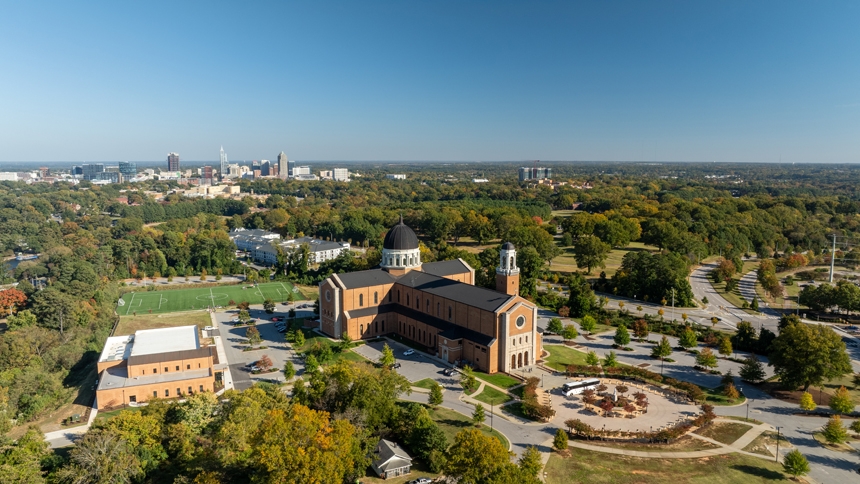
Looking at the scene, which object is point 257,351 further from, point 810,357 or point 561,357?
point 810,357

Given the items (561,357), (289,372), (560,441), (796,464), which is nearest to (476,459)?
(560,441)

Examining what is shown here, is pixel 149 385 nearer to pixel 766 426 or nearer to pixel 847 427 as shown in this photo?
pixel 766 426

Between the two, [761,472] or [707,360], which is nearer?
[761,472]

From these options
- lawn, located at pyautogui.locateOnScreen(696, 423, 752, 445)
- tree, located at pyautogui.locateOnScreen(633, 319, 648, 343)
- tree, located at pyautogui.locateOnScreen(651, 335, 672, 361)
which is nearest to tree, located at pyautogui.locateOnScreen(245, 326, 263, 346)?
tree, located at pyautogui.locateOnScreen(651, 335, 672, 361)

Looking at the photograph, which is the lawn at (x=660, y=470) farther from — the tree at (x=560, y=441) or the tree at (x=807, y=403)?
the tree at (x=807, y=403)

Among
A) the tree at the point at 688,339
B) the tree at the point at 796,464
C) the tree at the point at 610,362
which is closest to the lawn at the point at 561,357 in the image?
the tree at the point at 610,362

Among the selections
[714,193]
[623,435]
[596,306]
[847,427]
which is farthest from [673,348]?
[714,193]
